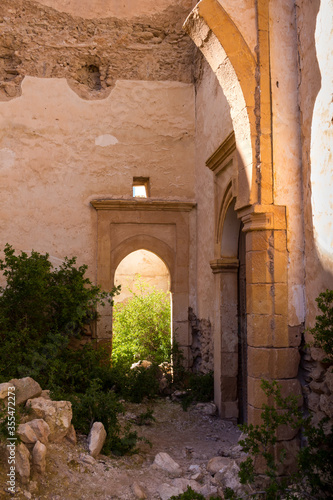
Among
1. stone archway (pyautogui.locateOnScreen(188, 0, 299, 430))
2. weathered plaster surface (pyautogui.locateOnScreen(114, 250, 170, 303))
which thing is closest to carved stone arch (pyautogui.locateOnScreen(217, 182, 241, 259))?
stone archway (pyautogui.locateOnScreen(188, 0, 299, 430))

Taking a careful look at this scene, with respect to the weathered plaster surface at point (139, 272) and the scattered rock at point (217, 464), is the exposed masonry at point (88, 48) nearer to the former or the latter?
the weathered plaster surface at point (139, 272)

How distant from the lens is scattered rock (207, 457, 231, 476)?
429 centimetres

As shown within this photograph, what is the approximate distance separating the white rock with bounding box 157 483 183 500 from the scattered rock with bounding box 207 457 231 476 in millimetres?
493

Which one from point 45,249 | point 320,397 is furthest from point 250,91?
point 45,249

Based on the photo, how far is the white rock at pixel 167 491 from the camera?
380 centimetres

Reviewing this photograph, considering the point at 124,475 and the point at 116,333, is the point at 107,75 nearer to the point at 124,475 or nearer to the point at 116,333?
the point at 116,333

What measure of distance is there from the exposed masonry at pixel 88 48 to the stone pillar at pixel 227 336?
406 cm

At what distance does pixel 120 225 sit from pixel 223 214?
2.43 metres

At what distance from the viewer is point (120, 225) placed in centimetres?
838

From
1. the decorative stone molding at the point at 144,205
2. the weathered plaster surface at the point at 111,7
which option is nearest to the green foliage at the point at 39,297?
the decorative stone molding at the point at 144,205

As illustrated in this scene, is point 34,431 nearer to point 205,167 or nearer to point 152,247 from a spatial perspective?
point 152,247

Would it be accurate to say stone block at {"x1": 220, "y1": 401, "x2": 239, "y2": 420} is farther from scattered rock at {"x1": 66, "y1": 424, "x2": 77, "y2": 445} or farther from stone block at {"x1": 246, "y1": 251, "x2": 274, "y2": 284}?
stone block at {"x1": 246, "y1": 251, "x2": 274, "y2": 284}

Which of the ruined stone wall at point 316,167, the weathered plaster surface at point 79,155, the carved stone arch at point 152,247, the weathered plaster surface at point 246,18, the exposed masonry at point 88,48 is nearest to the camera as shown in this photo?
the ruined stone wall at point 316,167

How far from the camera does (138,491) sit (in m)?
3.82
